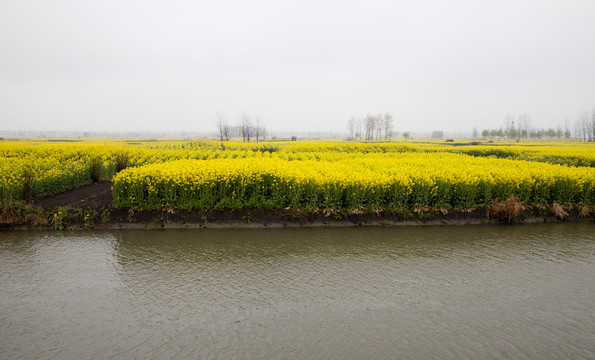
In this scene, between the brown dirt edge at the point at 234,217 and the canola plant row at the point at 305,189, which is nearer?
the brown dirt edge at the point at 234,217

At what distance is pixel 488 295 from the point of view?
7.15 metres

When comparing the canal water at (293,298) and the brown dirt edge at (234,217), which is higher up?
the brown dirt edge at (234,217)

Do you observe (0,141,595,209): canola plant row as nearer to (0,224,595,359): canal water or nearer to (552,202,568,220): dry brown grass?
(552,202,568,220): dry brown grass

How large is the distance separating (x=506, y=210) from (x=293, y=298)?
10918mm

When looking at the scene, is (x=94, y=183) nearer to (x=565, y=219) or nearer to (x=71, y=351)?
(x=71, y=351)

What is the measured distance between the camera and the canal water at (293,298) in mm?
5344

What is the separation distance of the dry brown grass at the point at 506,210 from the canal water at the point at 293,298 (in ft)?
8.48

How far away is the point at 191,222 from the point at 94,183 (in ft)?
30.5

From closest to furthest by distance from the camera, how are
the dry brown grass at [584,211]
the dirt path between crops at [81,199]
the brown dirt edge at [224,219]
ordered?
the brown dirt edge at [224,219] → the dirt path between crops at [81,199] → the dry brown grass at [584,211]

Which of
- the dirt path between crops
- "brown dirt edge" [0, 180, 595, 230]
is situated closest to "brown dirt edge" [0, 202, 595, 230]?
"brown dirt edge" [0, 180, 595, 230]

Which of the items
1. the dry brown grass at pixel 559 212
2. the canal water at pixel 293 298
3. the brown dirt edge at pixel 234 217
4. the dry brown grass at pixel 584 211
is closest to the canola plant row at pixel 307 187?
the brown dirt edge at pixel 234 217

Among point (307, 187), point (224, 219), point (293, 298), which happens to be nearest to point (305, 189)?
point (307, 187)

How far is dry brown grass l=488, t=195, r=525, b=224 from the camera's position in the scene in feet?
44.8

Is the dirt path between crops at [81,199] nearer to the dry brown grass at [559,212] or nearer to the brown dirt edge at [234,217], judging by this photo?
the brown dirt edge at [234,217]
